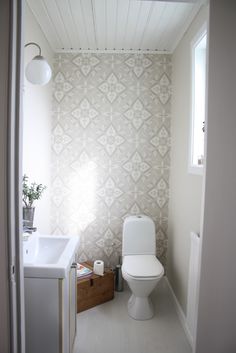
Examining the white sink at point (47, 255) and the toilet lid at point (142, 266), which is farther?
the toilet lid at point (142, 266)

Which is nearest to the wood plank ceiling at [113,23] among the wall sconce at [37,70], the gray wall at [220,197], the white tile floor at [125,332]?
the wall sconce at [37,70]

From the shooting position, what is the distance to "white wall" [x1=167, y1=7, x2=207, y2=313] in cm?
203

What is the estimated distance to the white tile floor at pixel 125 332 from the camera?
1.88m

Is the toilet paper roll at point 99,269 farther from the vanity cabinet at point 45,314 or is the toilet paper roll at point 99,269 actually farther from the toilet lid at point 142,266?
the vanity cabinet at point 45,314

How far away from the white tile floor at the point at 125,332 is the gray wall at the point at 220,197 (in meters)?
1.04

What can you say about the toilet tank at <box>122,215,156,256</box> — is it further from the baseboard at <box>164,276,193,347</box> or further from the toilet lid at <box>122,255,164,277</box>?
the baseboard at <box>164,276,193,347</box>

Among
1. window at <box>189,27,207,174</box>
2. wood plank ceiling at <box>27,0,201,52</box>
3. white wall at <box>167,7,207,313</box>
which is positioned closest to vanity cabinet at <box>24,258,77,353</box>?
white wall at <box>167,7,207,313</box>

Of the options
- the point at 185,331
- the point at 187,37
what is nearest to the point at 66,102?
the point at 187,37

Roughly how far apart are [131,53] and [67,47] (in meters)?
0.69

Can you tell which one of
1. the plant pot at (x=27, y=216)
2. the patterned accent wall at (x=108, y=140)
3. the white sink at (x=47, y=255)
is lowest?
the white sink at (x=47, y=255)

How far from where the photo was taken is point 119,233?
284cm

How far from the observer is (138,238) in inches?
99.4

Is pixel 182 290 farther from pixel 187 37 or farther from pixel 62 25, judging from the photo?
pixel 62 25

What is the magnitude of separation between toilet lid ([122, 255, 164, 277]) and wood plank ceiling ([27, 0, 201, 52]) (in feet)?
7.02
